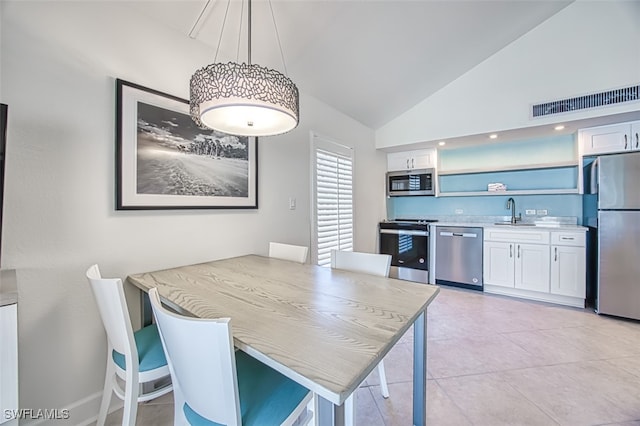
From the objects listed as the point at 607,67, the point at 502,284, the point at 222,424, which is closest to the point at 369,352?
the point at 222,424

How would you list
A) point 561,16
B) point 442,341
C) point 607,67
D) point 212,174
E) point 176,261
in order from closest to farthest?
point 176,261 → point 212,174 → point 442,341 → point 607,67 → point 561,16

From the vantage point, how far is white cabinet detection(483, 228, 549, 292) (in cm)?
319

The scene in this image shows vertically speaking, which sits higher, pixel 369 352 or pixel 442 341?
pixel 369 352

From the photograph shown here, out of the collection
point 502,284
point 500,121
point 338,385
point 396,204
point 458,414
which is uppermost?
point 500,121

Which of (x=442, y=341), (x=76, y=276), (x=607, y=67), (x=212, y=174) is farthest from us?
(x=607, y=67)

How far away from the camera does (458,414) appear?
1517 mm

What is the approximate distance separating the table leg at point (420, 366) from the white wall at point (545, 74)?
3077mm

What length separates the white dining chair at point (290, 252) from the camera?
206 centimetres

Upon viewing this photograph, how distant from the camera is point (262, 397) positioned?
0.94 meters

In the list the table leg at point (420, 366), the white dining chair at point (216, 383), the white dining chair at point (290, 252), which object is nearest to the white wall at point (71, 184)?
the white dining chair at point (290, 252)

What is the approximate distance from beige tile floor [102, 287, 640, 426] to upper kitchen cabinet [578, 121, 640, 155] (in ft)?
5.95

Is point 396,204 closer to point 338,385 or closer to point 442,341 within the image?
point 442,341

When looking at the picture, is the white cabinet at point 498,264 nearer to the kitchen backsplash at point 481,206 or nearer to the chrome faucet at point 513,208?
the chrome faucet at point 513,208

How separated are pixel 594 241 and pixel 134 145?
4.52 metres
